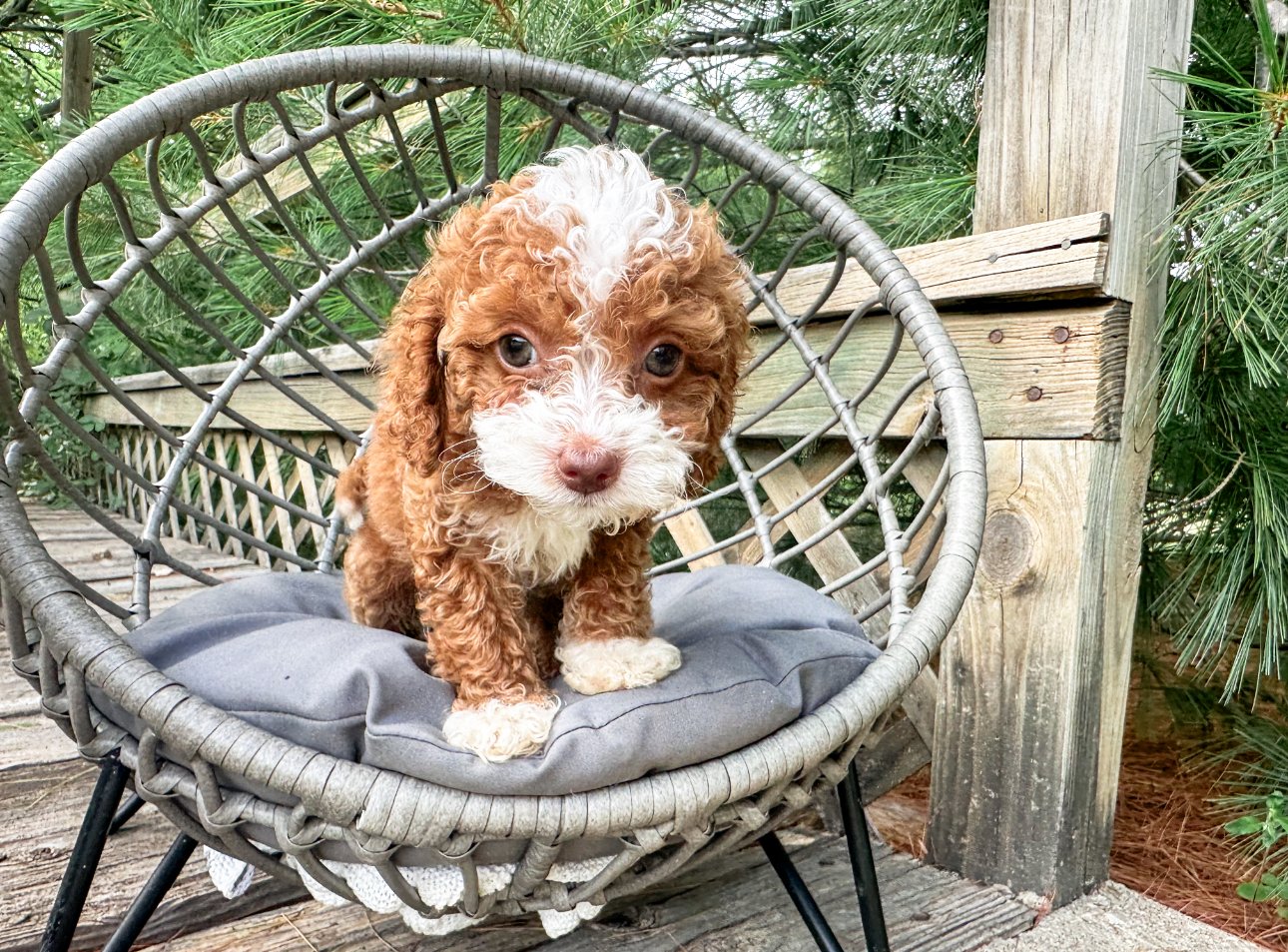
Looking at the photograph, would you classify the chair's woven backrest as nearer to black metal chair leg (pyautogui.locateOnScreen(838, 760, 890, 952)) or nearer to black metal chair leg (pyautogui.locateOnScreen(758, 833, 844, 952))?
black metal chair leg (pyautogui.locateOnScreen(838, 760, 890, 952))

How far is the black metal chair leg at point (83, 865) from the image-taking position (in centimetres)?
137

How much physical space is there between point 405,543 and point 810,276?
1.38 metres

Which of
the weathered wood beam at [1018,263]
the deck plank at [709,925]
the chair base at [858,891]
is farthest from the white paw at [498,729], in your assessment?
the weathered wood beam at [1018,263]

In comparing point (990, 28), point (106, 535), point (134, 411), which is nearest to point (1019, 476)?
point (990, 28)

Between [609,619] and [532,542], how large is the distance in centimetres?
21

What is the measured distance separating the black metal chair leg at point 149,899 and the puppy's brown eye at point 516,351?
0.92 meters

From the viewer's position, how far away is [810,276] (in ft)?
8.23

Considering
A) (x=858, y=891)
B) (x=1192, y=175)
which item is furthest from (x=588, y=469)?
(x=1192, y=175)

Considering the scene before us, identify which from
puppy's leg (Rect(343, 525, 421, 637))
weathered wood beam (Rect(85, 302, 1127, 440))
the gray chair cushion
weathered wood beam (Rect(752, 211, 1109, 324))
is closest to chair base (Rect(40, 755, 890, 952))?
the gray chair cushion

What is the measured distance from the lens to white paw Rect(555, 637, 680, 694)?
153 cm

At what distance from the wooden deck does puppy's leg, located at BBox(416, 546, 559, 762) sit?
0.68 m

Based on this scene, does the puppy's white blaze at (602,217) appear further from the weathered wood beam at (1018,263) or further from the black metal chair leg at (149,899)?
the black metal chair leg at (149,899)

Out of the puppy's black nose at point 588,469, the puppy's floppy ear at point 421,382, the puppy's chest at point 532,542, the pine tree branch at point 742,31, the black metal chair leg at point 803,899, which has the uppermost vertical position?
the pine tree branch at point 742,31

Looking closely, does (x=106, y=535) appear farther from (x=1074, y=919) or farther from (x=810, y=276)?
(x=1074, y=919)
